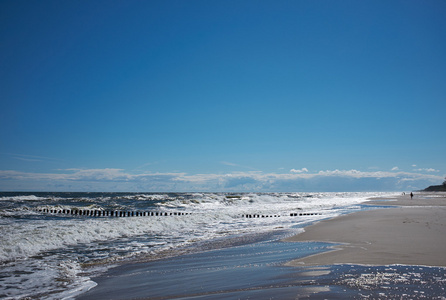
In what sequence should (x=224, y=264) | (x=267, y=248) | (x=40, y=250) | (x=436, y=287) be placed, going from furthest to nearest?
1. (x=40, y=250)
2. (x=267, y=248)
3. (x=224, y=264)
4. (x=436, y=287)

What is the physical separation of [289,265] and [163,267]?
3.09m

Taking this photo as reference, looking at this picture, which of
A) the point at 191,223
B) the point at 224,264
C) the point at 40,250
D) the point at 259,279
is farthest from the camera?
the point at 191,223

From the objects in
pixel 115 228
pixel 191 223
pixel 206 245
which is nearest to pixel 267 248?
pixel 206 245

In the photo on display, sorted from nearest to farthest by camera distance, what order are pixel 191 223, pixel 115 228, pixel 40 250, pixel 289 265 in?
pixel 289 265 < pixel 40 250 < pixel 115 228 < pixel 191 223

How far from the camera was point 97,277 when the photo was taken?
271 inches

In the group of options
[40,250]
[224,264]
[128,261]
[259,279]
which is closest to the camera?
[259,279]

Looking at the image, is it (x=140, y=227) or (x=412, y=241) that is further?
(x=140, y=227)

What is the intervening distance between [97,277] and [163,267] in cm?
152

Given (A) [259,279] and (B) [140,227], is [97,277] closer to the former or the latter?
(A) [259,279]

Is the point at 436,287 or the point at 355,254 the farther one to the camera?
the point at 355,254

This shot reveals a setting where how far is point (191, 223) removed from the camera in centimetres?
2020

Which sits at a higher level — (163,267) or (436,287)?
(436,287)

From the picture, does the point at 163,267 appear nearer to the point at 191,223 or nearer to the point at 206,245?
the point at 206,245

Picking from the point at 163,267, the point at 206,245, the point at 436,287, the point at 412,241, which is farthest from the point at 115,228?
the point at 436,287
